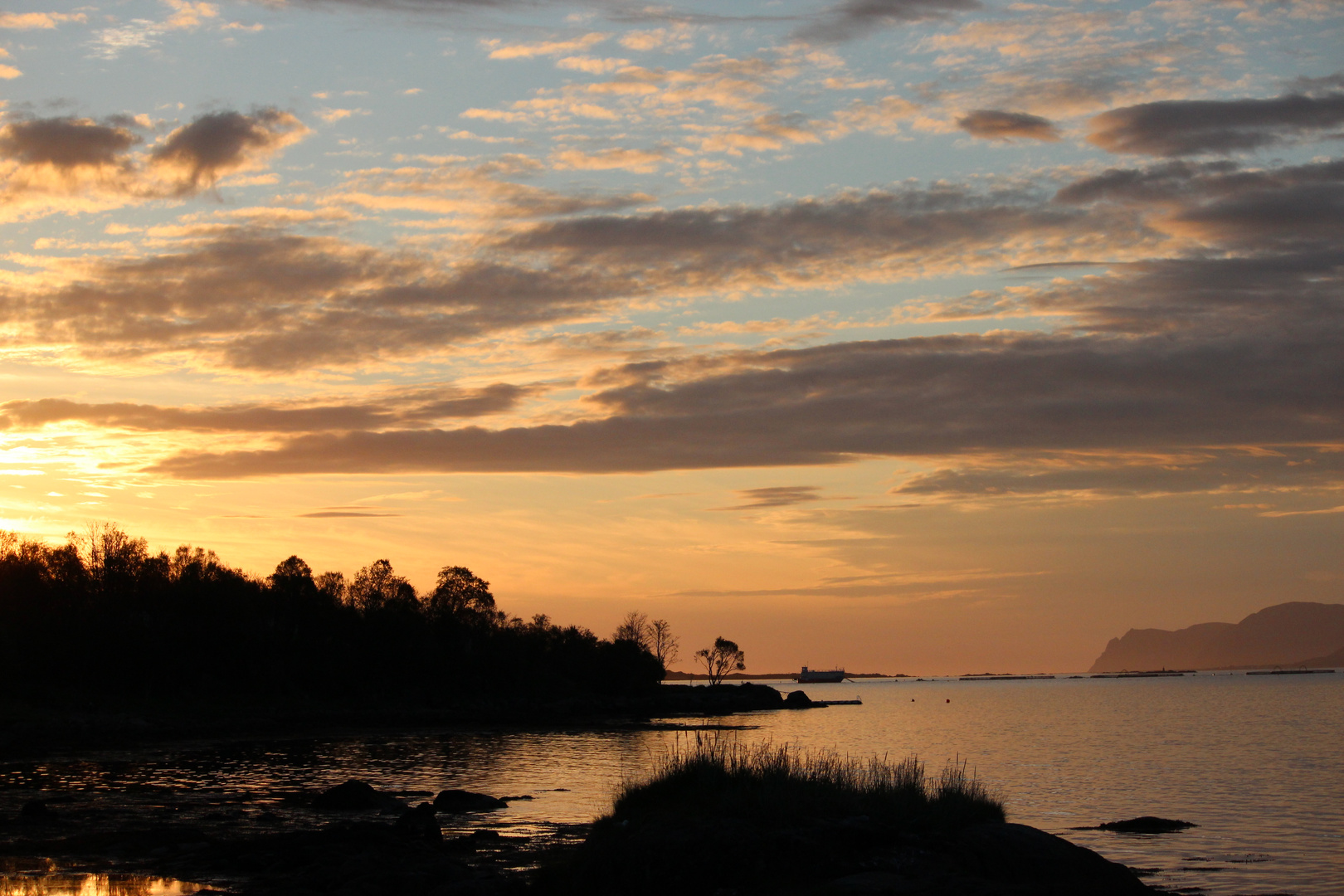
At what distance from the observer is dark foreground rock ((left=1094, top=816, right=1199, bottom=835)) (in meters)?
37.6

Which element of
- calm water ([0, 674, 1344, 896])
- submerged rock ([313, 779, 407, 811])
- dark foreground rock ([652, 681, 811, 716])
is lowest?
dark foreground rock ([652, 681, 811, 716])

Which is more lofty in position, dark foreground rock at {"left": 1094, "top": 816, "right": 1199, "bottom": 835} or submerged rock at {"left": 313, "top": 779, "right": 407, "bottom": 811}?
submerged rock at {"left": 313, "top": 779, "right": 407, "bottom": 811}

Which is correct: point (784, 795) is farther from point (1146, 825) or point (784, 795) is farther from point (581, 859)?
point (1146, 825)

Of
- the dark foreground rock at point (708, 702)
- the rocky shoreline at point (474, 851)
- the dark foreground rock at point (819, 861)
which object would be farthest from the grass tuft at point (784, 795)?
the dark foreground rock at point (708, 702)

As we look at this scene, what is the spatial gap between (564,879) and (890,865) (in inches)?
266

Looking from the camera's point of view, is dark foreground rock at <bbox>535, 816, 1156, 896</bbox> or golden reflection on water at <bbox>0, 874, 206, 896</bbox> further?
golden reflection on water at <bbox>0, 874, 206, 896</bbox>

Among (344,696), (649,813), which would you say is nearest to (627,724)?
(344,696)

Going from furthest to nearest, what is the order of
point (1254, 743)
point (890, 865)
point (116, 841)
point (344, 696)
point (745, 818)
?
point (344, 696) → point (1254, 743) → point (116, 841) → point (745, 818) → point (890, 865)

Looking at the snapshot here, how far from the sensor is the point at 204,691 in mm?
115000

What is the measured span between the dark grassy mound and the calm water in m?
2.60

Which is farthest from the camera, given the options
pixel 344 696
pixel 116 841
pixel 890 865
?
pixel 344 696

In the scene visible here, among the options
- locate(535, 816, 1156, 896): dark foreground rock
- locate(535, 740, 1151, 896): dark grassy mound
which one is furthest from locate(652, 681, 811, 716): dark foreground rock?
locate(535, 816, 1156, 896): dark foreground rock

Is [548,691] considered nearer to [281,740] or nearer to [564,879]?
[281,740]

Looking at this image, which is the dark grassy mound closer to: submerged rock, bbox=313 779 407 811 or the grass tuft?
the grass tuft
